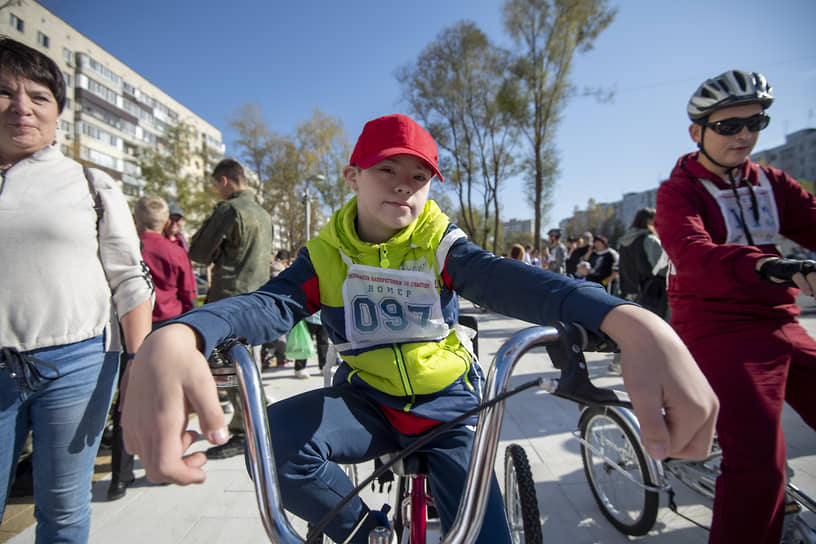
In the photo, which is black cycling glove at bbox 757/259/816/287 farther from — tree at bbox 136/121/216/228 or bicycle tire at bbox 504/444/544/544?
tree at bbox 136/121/216/228

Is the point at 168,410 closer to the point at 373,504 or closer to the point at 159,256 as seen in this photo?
the point at 373,504

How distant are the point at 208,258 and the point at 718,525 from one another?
143 inches

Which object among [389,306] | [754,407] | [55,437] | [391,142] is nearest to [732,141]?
[754,407]

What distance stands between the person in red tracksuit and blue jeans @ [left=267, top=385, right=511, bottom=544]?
0.94 meters

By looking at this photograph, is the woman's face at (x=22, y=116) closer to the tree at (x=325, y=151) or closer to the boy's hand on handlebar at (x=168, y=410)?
the boy's hand on handlebar at (x=168, y=410)

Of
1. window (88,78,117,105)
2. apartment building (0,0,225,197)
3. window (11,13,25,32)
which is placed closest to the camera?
window (11,13,25,32)

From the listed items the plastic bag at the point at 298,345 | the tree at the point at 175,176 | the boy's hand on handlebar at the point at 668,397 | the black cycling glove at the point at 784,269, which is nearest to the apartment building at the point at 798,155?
the tree at the point at 175,176

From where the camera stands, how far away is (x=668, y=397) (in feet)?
1.98

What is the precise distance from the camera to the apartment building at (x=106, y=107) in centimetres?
3225

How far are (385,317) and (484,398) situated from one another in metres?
0.63

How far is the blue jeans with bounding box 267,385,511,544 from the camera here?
45.0 inches

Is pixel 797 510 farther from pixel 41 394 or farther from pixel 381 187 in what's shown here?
pixel 41 394

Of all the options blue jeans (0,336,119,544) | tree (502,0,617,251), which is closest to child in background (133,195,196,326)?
blue jeans (0,336,119,544)

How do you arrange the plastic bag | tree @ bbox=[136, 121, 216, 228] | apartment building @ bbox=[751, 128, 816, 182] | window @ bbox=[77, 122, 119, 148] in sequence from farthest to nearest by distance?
apartment building @ bbox=[751, 128, 816, 182]
window @ bbox=[77, 122, 119, 148]
tree @ bbox=[136, 121, 216, 228]
the plastic bag
